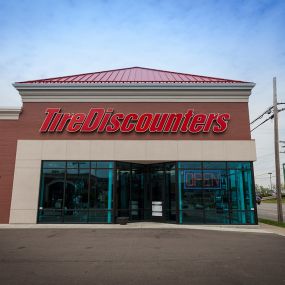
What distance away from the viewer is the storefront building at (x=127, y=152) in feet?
62.8

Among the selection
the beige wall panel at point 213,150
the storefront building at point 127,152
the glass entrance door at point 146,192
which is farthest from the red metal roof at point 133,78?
the glass entrance door at point 146,192

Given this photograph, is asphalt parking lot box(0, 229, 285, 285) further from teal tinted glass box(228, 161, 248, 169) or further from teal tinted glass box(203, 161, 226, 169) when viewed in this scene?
teal tinted glass box(228, 161, 248, 169)

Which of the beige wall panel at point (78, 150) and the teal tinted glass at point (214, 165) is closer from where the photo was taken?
the teal tinted glass at point (214, 165)

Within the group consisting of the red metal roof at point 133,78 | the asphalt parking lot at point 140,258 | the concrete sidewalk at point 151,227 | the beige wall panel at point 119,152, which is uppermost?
the red metal roof at point 133,78

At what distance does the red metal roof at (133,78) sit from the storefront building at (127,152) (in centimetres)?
30

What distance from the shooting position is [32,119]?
796 inches

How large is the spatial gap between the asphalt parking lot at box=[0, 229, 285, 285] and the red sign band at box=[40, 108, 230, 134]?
24.4 feet

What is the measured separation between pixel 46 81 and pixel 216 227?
51.7 feet

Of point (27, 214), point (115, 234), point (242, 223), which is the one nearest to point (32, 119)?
Result: point (27, 214)

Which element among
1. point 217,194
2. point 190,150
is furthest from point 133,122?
point 217,194

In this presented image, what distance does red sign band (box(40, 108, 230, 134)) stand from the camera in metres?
20.0

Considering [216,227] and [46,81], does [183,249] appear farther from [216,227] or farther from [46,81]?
[46,81]

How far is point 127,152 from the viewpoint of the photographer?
64.6 feet

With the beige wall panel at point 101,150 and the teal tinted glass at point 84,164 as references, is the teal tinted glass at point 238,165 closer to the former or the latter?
the beige wall panel at point 101,150
